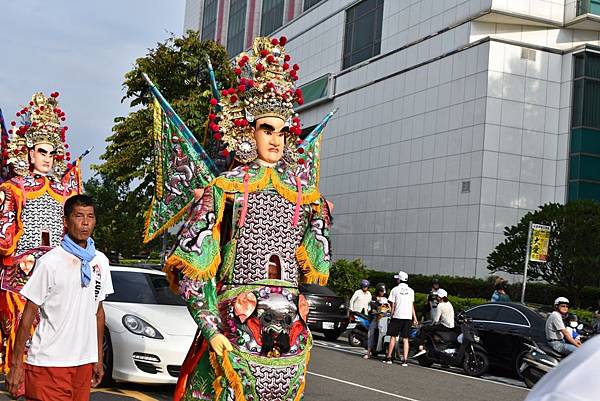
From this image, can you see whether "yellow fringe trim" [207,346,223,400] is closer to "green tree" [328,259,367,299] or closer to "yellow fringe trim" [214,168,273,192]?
"yellow fringe trim" [214,168,273,192]

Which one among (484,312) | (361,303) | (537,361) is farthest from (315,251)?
(361,303)

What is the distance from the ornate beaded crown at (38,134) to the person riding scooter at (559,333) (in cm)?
794

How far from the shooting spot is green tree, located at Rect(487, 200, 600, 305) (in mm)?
21703

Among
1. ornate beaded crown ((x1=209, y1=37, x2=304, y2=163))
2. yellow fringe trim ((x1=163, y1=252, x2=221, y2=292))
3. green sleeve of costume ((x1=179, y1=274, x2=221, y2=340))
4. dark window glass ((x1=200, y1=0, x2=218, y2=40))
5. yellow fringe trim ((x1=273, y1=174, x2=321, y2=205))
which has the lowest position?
green sleeve of costume ((x1=179, y1=274, x2=221, y2=340))

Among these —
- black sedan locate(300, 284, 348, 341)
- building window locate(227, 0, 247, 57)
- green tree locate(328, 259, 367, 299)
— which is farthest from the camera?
building window locate(227, 0, 247, 57)

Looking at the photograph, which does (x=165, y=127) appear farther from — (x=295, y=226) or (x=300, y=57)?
(x=300, y=57)

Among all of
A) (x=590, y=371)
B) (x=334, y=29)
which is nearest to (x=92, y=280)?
(x=590, y=371)

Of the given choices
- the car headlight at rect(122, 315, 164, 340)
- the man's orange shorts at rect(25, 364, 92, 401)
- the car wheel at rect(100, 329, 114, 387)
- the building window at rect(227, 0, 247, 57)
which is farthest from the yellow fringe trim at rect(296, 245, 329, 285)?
the building window at rect(227, 0, 247, 57)

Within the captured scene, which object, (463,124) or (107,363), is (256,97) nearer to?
(107,363)

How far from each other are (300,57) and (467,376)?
109 ft

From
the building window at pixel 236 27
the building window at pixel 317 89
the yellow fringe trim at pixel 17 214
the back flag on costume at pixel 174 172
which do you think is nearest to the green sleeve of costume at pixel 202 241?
the back flag on costume at pixel 174 172

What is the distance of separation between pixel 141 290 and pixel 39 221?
82.1 inches

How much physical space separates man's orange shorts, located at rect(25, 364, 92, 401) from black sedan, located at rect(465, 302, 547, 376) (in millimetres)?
10291

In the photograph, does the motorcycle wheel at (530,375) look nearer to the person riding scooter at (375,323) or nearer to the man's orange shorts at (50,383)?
the person riding scooter at (375,323)
